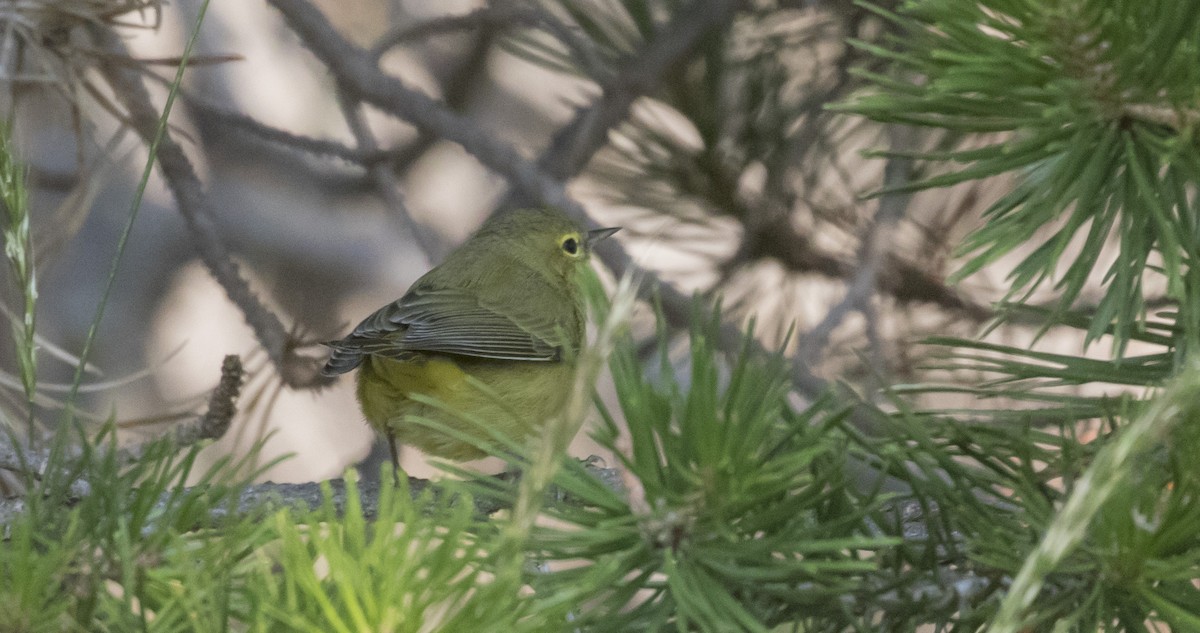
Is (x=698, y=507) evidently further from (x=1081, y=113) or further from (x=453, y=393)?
(x=453, y=393)

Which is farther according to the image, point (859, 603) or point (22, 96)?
point (22, 96)

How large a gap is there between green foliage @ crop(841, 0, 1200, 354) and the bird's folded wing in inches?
29.8

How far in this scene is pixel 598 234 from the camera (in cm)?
162

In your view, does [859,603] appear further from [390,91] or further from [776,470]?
[390,91]

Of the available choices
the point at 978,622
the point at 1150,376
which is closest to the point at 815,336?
the point at 1150,376

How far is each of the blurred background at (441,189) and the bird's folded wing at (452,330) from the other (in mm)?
111

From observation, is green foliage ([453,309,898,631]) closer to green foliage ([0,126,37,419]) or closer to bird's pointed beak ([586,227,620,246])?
green foliage ([0,126,37,419])

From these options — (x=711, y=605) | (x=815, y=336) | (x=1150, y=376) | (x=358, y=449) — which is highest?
(x=358, y=449)

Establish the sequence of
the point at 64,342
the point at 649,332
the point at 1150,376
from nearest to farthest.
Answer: the point at 1150,376, the point at 649,332, the point at 64,342

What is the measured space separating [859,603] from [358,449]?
65.7 inches

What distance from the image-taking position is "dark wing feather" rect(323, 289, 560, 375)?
1.18 metres

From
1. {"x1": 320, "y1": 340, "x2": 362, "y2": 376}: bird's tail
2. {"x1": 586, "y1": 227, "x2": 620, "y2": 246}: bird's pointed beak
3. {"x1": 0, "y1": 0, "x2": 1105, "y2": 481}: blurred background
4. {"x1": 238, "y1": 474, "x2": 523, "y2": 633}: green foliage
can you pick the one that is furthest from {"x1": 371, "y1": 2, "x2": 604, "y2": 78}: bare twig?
{"x1": 238, "y1": 474, "x2": 523, "y2": 633}: green foliage

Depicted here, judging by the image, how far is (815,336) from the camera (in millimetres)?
1381

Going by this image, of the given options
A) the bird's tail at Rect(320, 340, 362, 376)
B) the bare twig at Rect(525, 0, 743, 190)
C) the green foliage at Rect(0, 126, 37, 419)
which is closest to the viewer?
the green foliage at Rect(0, 126, 37, 419)
